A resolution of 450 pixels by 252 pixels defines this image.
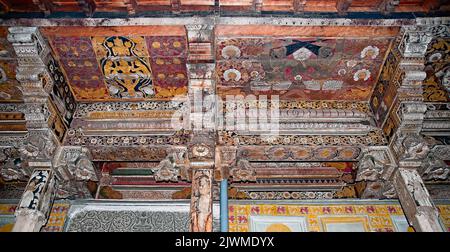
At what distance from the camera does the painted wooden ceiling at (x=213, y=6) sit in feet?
13.0

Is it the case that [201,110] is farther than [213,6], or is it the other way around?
[201,110]

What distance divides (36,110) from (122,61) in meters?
1.05

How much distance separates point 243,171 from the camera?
4531 millimetres

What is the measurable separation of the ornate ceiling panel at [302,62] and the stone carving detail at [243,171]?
88 cm

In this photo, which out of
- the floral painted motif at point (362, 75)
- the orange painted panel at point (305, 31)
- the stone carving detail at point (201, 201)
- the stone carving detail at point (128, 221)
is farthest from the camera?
the stone carving detail at point (128, 221)

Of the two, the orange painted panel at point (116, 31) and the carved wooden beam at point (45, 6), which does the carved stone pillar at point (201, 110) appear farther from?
the carved wooden beam at point (45, 6)

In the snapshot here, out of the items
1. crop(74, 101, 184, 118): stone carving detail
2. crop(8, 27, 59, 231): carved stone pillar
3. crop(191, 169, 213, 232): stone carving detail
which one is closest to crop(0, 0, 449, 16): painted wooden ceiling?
crop(8, 27, 59, 231): carved stone pillar

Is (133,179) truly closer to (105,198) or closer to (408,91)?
(105,198)

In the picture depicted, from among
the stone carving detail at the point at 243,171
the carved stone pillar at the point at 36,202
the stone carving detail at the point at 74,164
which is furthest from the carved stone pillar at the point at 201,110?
the carved stone pillar at the point at 36,202

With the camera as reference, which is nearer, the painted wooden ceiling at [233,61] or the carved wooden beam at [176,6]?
the carved wooden beam at [176,6]

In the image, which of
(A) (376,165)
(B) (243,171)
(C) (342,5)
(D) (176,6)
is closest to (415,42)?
(C) (342,5)

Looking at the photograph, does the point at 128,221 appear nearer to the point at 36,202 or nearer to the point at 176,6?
the point at 36,202

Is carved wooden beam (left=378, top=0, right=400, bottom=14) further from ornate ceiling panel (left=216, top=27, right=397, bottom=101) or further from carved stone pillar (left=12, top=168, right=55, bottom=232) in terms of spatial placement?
carved stone pillar (left=12, top=168, right=55, bottom=232)

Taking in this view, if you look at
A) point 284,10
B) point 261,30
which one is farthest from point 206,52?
point 284,10
